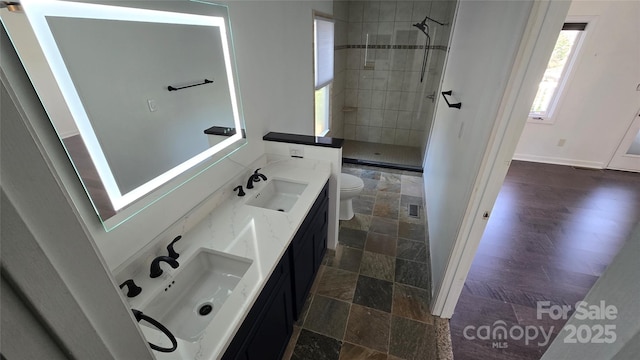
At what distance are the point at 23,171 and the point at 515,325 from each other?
97.0 inches

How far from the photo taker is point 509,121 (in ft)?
3.86

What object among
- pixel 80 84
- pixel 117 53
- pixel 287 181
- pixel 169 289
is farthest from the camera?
pixel 287 181

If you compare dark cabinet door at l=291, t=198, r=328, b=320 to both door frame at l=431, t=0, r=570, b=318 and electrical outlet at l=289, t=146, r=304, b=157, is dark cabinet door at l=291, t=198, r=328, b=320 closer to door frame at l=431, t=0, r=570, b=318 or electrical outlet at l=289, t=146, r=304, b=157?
electrical outlet at l=289, t=146, r=304, b=157

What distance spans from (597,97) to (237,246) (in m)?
4.89

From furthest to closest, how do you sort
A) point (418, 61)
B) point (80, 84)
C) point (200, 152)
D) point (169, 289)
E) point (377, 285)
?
point (418, 61) → point (377, 285) → point (200, 152) → point (169, 289) → point (80, 84)

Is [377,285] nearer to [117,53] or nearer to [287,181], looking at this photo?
[287,181]

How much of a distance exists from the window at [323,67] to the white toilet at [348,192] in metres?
0.88

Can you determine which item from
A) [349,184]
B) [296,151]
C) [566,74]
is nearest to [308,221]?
[296,151]

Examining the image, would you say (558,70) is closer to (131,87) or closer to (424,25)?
(424,25)

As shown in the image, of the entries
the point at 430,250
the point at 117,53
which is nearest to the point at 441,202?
the point at 430,250

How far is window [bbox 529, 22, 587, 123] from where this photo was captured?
11.1ft

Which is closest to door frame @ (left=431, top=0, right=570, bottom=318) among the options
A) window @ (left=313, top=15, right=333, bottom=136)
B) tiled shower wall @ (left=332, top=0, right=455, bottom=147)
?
window @ (left=313, top=15, right=333, bottom=136)

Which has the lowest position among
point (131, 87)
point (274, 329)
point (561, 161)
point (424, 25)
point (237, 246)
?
point (561, 161)

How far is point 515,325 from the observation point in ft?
5.98
